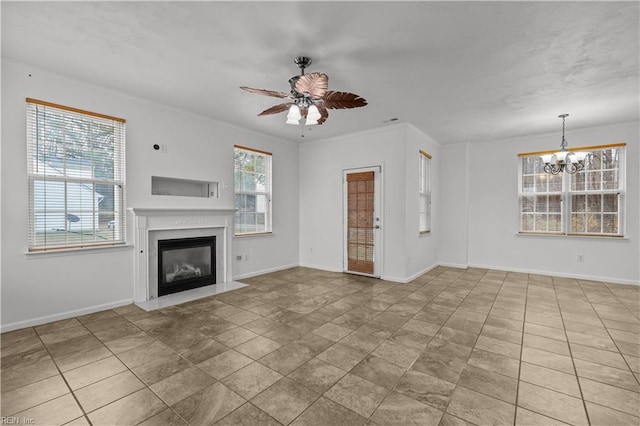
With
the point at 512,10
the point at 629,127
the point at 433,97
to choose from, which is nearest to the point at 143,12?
the point at 512,10

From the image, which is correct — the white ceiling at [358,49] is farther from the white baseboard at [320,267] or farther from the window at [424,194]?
the white baseboard at [320,267]

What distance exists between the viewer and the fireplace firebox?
432 cm

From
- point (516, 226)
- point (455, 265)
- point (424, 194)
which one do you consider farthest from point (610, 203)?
point (424, 194)

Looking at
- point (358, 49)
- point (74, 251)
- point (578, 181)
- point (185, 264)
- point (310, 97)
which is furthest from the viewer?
point (578, 181)

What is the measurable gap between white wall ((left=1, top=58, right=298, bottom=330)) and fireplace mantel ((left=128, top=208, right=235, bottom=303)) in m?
0.12

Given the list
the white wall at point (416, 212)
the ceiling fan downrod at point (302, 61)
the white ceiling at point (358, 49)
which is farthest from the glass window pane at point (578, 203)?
the ceiling fan downrod at point (302, 61)

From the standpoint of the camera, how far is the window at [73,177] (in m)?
3.24

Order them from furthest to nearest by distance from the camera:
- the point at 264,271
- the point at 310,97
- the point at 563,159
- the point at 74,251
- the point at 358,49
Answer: the point at 264,271, the point at 563,159, the point at 74,251, the point at 310,97, the point at 358,49

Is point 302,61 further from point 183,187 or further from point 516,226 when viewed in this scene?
point 516,226

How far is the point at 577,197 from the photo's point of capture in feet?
18.0

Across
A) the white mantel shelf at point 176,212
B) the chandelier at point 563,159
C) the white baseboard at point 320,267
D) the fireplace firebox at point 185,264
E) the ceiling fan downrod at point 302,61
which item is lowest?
the white baseboard at point 320,267

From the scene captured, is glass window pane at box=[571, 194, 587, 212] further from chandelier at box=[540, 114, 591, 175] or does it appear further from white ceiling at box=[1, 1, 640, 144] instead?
white ceiling at box=[1, 1, 640, 144]

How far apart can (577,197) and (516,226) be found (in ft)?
3.62

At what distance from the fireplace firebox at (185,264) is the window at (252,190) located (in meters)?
0.71
